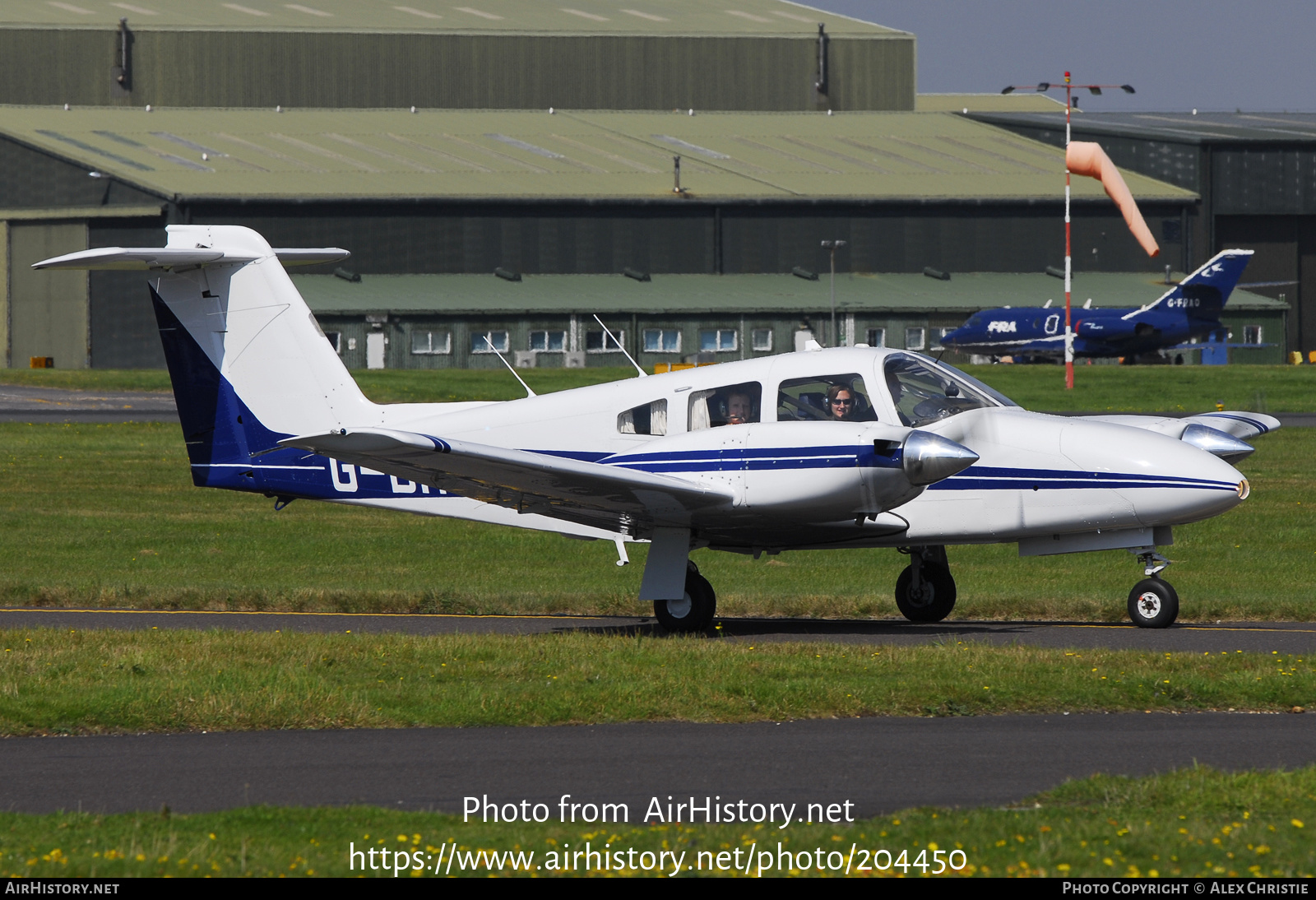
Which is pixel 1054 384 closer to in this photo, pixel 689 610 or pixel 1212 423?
pixel 1212 423

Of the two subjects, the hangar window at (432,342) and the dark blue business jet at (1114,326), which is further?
the hangar window at (432,342)

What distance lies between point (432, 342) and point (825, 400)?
56.6 metres

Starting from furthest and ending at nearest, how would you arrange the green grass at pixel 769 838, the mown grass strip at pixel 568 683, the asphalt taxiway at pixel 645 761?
the mown grass strip at pixel 568 683, the asphalt taxiway at pixel 645 761, the green grass at pixel 769 838

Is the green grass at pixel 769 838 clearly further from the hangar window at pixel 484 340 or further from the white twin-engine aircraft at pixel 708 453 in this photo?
the hangar window at pixel 484 340

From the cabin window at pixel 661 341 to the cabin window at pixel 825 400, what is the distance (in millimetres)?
57405

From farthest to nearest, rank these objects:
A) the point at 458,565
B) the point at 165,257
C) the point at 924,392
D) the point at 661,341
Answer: the point at 661,341, the point at 458,565, the point at 165,257, the point at 924,392

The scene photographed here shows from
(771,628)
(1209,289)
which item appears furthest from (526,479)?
(1209,289)

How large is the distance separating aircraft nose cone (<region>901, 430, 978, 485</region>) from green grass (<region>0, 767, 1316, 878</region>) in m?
5.51

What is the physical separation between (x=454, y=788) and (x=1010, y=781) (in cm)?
306

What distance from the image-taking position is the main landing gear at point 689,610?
50.4 feet

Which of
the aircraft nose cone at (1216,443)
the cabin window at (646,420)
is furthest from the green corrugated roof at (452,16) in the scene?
the aircraft nose cone at (1216,443)

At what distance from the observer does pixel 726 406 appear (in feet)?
49.8

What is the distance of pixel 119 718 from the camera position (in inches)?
432
